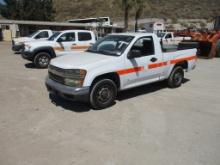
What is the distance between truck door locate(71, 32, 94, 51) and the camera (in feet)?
38.5

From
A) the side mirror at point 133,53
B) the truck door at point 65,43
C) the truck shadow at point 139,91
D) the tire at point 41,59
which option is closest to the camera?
the side mirror at point 133,53

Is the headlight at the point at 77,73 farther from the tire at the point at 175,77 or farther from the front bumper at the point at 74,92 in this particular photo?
the tire at the point at 175,77

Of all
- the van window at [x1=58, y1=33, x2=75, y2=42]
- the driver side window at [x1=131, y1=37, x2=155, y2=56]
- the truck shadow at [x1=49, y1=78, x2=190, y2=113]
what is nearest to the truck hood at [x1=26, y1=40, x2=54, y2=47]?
the van window at [x1=58, y1=33, x2=75, y2=42]

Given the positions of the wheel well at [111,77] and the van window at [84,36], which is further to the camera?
the van window at [84,36]

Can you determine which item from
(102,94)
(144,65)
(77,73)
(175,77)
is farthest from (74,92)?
(175,77)

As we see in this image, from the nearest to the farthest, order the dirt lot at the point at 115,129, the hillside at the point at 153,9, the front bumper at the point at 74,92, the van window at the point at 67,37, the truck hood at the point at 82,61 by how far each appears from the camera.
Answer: the dirt lot at the point at 115,129
the front bumper at the point at 74,92
the truck hood at the point at 82,61
the van window at the point at 67,37
the hillside at the point at 153,9

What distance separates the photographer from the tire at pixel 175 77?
7605mm

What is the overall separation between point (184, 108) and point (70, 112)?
284cm

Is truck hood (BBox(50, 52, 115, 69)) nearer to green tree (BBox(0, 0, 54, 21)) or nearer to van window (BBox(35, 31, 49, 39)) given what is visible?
van window (BBox(35, 31, 49, 39))

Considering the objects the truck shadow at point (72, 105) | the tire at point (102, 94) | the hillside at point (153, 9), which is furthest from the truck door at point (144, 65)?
the hillside at point (153, 9)

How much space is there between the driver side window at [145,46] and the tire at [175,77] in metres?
1.38

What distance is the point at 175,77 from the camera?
7734 mm

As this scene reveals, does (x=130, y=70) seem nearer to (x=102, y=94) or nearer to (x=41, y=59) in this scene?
(x=102, y=94)

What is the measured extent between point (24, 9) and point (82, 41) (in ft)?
111
